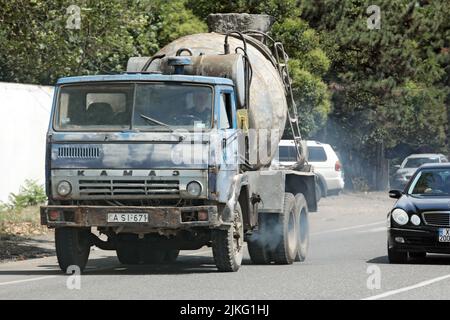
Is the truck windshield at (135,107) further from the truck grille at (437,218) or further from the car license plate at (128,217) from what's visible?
the truck grille at (437,218)

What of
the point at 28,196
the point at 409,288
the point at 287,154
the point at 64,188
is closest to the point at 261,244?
the point at 287,154

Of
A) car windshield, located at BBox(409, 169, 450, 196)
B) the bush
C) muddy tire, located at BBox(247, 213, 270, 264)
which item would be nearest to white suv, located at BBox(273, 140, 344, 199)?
the bush

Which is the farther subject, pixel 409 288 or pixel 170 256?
pixel 170 256

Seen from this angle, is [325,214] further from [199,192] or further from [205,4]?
[199,192]

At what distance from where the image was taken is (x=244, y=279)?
14.3m

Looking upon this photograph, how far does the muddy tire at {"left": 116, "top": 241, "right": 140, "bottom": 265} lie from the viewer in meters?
16.9

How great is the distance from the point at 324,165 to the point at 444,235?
2038cm

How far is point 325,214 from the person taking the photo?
32.9m

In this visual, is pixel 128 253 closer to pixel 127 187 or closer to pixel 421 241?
pixel 127 187

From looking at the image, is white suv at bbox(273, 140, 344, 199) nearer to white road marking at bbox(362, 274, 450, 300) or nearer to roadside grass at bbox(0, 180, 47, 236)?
roadside grass at bbox(0, 180, 47, 236)

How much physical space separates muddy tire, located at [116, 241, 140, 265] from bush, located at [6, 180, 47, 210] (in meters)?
8.69

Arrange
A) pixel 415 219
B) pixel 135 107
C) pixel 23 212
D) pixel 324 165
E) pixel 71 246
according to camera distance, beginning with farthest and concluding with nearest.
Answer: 1. pixel 324 165
2. pixel 23 212
3. pixel 415 219
4. pixel 71 246
5. pixel 135 107

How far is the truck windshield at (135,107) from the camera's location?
14805mm

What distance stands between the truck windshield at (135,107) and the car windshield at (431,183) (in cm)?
437
